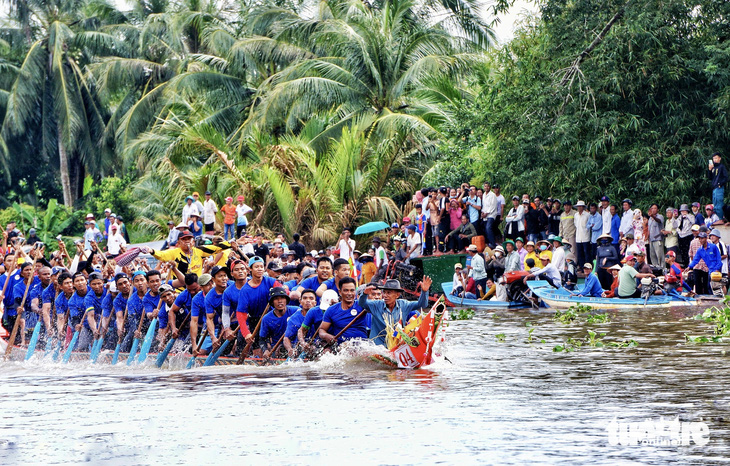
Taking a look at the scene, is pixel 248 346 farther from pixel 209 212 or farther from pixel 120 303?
pixel 209 212

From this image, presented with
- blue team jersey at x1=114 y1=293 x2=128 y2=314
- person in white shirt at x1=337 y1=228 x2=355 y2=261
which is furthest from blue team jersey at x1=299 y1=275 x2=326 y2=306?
person in white shirt at x1=337 y1=228 x2=355 y2=261

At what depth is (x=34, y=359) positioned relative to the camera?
1673 centimetres

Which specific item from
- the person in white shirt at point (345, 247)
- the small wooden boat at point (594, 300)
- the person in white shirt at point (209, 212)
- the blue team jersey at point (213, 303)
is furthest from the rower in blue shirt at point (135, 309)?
the person in white shirt at point (209, 212)

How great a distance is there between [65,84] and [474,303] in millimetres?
25453

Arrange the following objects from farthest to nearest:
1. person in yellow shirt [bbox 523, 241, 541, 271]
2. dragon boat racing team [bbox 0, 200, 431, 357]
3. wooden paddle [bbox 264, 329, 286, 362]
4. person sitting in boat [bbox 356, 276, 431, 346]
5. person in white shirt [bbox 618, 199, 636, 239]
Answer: person in yellow shirt [bbox 523, 241, 541, 271], person in white shirt [bbox 618, 199, 636, 239], wooden paddle [bbox 264, 329, 286, 362], dragon boat racing team [bbox 0, 200, 431, 357], person sitting in boat [bbox 356, 276, 431, 346]

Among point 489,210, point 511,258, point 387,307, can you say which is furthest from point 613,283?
point 387,307

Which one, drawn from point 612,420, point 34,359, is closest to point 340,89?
point 34,359

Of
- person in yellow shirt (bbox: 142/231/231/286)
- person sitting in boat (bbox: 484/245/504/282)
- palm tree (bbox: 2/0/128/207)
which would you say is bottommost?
person in yellow shirt (bbox: 142/231/231/286)

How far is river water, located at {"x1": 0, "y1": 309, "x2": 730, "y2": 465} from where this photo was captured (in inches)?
338

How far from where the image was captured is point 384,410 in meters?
10.4

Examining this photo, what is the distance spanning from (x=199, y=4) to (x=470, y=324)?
953 inches

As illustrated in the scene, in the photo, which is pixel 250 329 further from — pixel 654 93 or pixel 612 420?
pixel 654 93

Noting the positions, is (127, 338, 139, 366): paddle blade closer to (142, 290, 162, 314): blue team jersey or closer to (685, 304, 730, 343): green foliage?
(142, 290, 162, 314): blue team jersey

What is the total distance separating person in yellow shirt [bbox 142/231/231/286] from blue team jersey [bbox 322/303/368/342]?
9.79 feet
